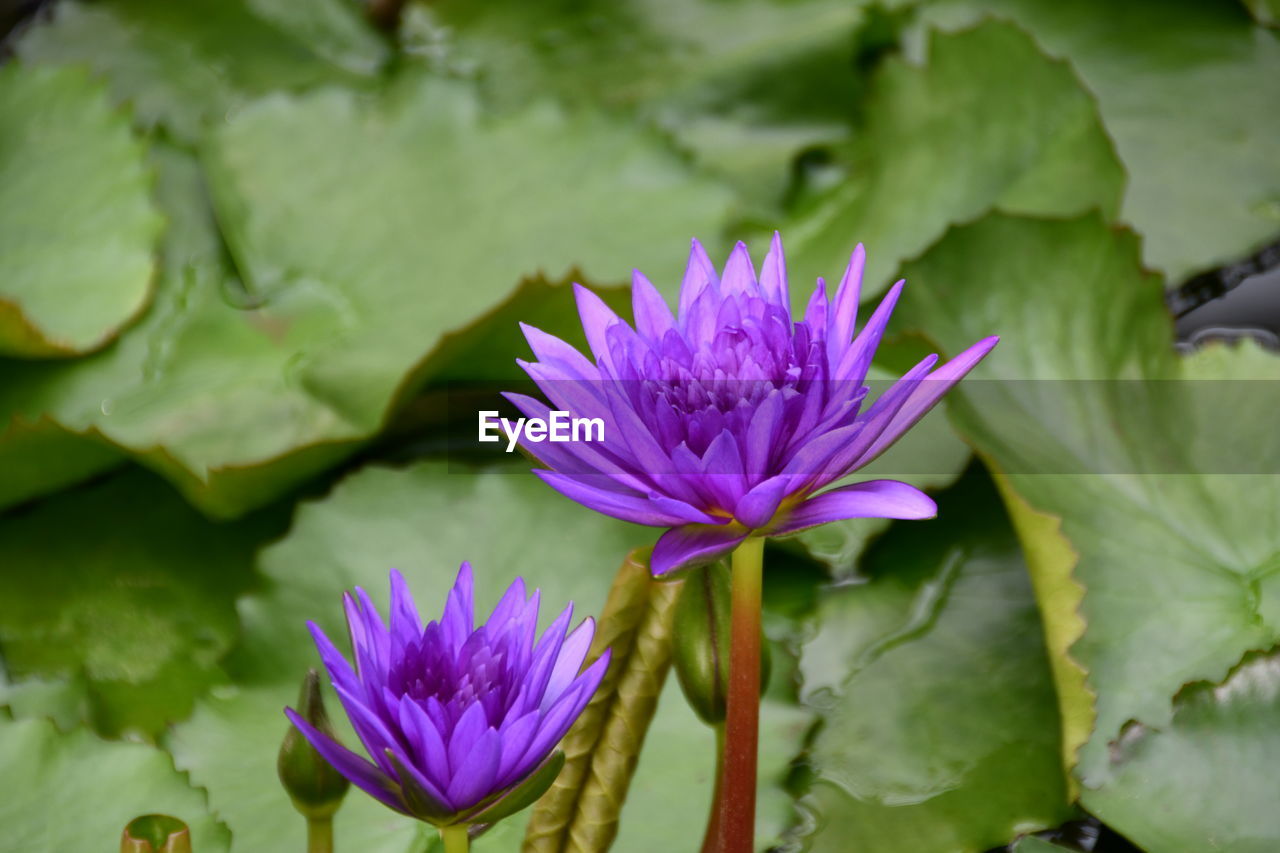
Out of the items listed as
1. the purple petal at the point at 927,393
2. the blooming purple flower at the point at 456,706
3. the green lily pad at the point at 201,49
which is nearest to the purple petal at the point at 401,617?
the blooming purple flower at the point at 456,706

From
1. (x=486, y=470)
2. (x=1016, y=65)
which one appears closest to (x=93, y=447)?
(x=486, y=470)

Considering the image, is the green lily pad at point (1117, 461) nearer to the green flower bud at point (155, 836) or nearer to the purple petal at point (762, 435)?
the purple petal at point (762, 435)

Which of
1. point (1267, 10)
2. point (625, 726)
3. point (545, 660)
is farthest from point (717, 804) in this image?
point (1267, 10)

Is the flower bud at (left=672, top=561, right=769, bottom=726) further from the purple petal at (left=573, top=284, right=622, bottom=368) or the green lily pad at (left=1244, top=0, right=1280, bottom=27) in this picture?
the green lily pad at (left=1244, top=0, right=1280, bottom=27)

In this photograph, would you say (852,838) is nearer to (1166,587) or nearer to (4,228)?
(1166,587)

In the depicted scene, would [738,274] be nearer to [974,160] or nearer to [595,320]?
[595,320]

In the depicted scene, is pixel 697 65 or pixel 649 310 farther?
pixel 697 65
